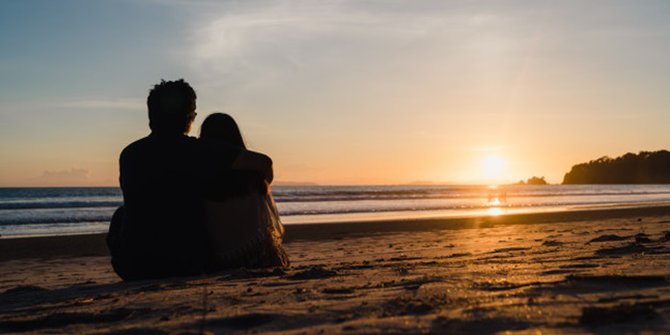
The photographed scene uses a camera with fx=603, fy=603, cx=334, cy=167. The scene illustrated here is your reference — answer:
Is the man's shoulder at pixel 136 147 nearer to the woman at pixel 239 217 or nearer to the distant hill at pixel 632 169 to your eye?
the woman at pixel 239 217

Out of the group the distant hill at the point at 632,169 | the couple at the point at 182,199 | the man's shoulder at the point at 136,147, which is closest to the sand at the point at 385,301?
the couple at the point at 182,199

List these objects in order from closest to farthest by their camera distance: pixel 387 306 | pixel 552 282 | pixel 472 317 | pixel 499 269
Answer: pixel 472 317
pixel 387 306
pixel 552 282
pixel 499 269

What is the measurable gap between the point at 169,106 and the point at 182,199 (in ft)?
2.44

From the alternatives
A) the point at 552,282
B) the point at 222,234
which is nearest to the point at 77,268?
the point at 222,234

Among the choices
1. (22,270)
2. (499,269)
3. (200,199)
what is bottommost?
(22,270)

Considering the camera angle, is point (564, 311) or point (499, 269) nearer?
point (564, 311)

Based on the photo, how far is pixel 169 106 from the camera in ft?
15.6

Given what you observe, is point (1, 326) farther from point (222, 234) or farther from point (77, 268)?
point (77, 268)

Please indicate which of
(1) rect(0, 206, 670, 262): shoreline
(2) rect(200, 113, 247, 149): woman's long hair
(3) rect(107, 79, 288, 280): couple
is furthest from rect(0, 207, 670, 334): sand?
(1) rect(0, 206, 670, 262): shoreline

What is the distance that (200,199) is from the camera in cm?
481

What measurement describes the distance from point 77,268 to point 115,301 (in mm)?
5292

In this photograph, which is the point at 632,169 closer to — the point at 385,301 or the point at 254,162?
the point at 254,162

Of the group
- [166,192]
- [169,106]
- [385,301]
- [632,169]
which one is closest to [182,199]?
[166,192]

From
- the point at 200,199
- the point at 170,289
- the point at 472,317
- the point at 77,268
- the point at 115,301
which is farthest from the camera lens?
the point at 77,268
